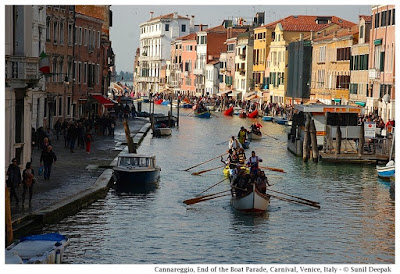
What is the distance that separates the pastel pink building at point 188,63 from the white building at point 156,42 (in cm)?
1384

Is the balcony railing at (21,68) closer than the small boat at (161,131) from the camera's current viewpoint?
Yes

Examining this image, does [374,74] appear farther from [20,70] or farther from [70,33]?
[20,70]

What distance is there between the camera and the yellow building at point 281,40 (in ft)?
309

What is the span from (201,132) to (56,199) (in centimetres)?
3865

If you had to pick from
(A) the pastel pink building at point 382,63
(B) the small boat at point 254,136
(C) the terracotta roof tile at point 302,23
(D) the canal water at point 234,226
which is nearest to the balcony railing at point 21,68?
(D) the canal water at point 234,226

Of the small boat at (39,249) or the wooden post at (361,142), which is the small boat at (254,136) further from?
the small boat at (39,249)

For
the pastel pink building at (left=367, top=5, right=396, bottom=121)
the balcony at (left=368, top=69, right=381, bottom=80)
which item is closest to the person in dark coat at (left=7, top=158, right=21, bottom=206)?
the pastel pink building at (left=367, top=5, right=396, bottom=121)

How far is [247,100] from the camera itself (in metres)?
105

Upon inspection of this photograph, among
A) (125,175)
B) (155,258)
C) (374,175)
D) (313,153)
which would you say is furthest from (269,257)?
(313,153)

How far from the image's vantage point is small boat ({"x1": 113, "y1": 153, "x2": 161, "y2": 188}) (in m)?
30.8

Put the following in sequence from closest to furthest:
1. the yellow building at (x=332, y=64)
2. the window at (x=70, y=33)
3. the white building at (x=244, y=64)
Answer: the window at (x=70, y=33)
the yellow building at (x=332, y=64)
the white building at (x=244, y=64)

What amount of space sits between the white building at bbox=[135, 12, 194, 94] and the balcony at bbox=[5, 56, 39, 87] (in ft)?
426

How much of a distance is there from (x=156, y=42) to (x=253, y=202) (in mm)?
134391

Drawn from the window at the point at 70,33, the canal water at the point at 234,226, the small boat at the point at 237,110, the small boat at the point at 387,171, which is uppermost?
the window at the point at 70,33
